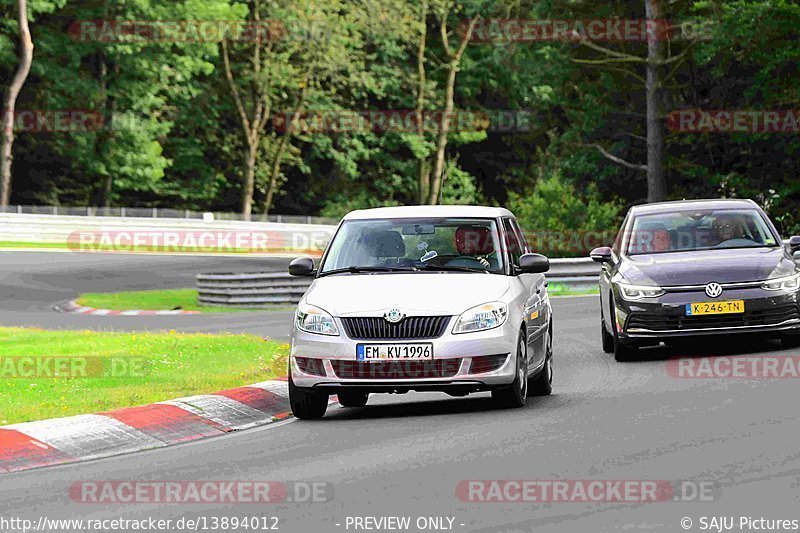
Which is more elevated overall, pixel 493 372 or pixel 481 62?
pixel 481 62

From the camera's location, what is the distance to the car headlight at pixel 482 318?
12.6 m

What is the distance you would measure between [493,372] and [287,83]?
60393 millimetres

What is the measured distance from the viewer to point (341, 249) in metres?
13.9

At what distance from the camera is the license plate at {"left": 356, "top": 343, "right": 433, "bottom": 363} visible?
12.5 metres

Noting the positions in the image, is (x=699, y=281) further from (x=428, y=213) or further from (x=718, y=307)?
(x=428, y=213)

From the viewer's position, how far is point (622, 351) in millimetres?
17375

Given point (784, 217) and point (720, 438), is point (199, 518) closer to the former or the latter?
point (720, 438)

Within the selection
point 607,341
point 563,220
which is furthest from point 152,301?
point 607,341

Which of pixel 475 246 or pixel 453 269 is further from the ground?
pixel 475 246

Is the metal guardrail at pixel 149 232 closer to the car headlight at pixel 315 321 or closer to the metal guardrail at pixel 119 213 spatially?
the metal guardrail at pixel 119 213

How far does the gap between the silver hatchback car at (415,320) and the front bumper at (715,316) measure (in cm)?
308

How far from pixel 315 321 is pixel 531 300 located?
7.20ft

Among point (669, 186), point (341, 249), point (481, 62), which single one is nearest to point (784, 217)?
point (669, 186)

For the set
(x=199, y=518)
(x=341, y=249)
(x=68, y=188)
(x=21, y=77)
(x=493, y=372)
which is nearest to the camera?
(x=199, y=518)
